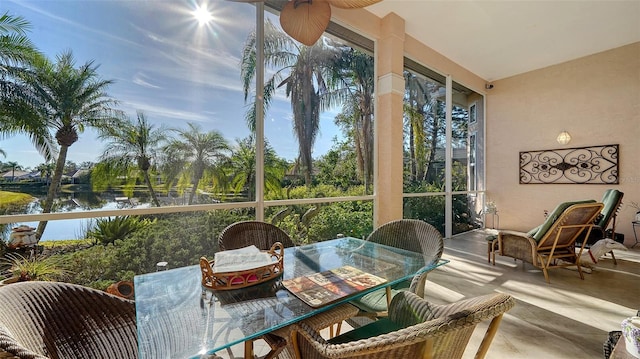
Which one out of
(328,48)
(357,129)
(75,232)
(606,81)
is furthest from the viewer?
(606,81)

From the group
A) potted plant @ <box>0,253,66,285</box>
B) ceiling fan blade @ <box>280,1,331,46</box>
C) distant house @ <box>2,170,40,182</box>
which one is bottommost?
potted plant @ <box>0,253,66,285</box>

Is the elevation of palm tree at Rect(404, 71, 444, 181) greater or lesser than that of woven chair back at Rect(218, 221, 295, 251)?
greater

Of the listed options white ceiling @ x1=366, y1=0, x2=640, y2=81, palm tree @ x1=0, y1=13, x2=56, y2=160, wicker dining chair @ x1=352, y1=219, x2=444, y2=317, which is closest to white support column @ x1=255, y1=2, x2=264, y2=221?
wicker dining chair @ x1=352, y1=219, x2=444, y2=317

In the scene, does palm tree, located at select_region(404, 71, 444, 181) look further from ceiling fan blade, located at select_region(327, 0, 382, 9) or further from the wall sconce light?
ceiling fan blade, located at select_region(327, 0, 382, 9)

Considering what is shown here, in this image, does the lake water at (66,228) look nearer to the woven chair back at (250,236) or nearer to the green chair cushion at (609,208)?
the woven chair back at (250,236)

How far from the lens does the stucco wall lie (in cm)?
490

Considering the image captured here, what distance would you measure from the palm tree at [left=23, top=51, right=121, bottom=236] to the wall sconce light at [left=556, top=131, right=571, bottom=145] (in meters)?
7.51

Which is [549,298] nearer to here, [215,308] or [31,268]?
[215,308]

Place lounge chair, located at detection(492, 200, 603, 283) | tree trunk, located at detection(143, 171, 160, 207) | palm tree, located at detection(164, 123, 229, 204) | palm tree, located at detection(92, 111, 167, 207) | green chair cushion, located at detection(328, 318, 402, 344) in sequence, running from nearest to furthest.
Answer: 1. green chair cushion, located at detection(328, 318, 402, 344)
2. palm tree, located at detection(92, 111, 167, 207)
3. tree trunk, located at detection(143, 171, 160, 207)
4. palm tree, located at detection(164, 123, 229, 204)
5. lounge chair, located at detection(492, 200, 603, 283)

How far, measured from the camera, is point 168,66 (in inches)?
95.0

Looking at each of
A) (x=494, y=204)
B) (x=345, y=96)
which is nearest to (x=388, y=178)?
(x=345, y=96)

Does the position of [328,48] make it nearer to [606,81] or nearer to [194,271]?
[194,271]

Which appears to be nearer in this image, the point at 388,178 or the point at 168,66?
the point at 168,66

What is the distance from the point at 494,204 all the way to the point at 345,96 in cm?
491
